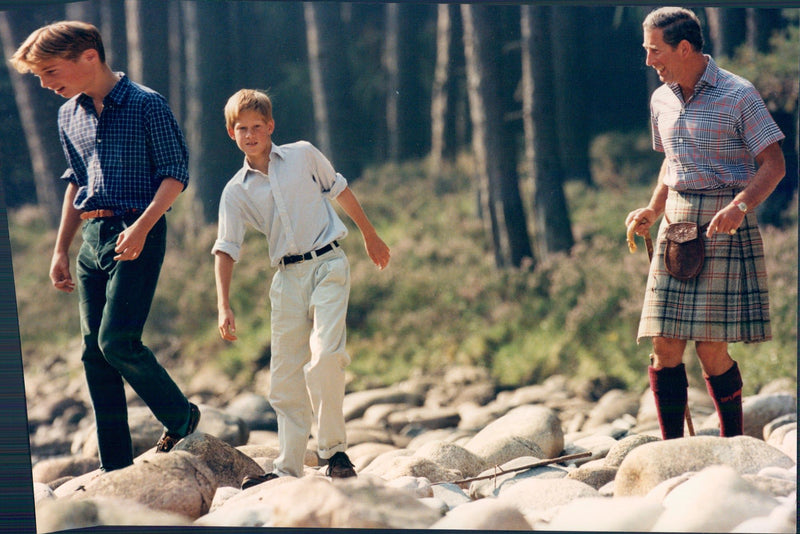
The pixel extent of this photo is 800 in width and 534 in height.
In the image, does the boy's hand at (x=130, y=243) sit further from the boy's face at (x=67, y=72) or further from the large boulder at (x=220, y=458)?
the large boulder at (x=220, y=458)

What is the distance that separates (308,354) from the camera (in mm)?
4805

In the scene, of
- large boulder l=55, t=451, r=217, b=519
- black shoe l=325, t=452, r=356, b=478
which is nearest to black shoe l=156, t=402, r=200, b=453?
large boulder l=55, t=451, r=217, b=519

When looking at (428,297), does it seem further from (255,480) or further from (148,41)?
(255,480)

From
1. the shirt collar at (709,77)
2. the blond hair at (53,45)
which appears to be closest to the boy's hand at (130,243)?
the blond hair at (53,45)

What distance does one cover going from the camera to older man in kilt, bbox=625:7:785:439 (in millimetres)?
4590

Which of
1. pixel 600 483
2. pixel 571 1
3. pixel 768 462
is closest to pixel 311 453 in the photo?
pixel 600 483

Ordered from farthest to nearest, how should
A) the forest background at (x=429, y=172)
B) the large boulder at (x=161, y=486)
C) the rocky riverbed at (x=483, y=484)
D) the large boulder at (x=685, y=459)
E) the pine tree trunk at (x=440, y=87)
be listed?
the pine tree trunk at (x=440, y=87) → the forest background at (x=429, y=172) → the large boulder at (x=161, y=486) → the large boulder at (x=685, y=459) → the rocky riverbed at (x=483, y=484)

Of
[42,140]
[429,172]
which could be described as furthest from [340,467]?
[429,172]

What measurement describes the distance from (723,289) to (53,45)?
120 inches

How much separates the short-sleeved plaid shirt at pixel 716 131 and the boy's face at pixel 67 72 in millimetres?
2531

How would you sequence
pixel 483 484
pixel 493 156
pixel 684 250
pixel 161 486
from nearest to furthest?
pixel 161 486, pixel 684 250, pixel 483 484, pixel 493 156

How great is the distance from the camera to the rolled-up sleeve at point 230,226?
4.70 m

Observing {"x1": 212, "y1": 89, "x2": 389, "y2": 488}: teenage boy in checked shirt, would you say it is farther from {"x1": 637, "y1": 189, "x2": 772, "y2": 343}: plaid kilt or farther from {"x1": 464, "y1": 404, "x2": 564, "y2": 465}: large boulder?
{"x1": 637, "y1": 189, "x2": 772, "y2": 343}: plaid kilt

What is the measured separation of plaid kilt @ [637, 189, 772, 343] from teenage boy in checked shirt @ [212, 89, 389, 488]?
1.34 meters
